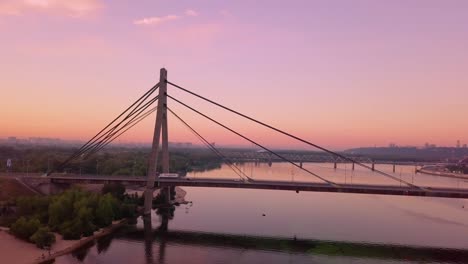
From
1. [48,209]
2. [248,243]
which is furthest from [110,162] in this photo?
[248,243]

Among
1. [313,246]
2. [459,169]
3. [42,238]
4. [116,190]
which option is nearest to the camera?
[42,238]

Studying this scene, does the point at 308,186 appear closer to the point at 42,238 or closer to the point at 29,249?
the point at 42,238

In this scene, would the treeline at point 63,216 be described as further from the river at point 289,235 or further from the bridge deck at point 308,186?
the bridge deck at point 308,186

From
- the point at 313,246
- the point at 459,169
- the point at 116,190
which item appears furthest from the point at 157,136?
the point at 459,169

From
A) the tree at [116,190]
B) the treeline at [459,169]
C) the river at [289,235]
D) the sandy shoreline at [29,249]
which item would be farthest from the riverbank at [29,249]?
the treeline at [459,169]

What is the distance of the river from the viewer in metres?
34.8

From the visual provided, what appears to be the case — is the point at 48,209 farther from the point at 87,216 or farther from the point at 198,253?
the point at 198,253

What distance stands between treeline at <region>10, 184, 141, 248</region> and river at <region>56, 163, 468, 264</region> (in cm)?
214

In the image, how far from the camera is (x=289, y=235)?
42.2 metres

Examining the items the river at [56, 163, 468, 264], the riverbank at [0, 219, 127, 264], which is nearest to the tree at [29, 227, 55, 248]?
the riverbank at [0, 219, 127, 264]

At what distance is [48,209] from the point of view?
39906mm

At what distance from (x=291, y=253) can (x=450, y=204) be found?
149ft

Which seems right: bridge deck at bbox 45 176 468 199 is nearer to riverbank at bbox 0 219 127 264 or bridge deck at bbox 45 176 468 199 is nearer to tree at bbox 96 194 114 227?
tree at bbox 96 194 114 227

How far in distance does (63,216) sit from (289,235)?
21.3 metres
